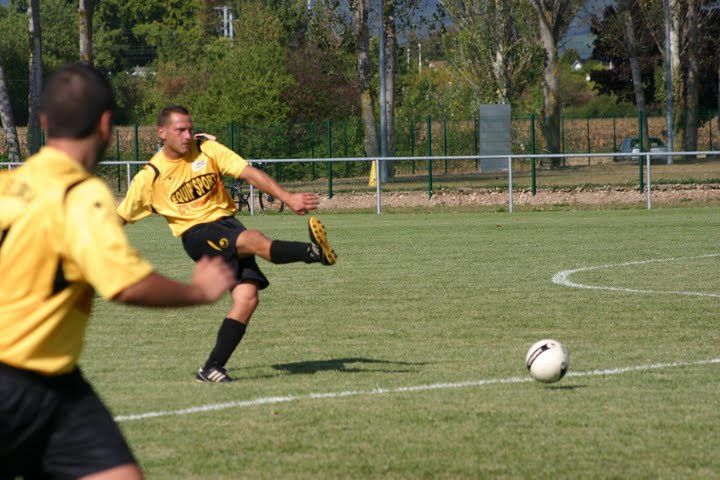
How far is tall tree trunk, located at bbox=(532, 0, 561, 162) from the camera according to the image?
44.8 m

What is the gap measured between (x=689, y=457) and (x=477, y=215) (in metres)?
22.8

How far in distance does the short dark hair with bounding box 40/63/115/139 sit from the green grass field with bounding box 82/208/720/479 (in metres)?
2.53

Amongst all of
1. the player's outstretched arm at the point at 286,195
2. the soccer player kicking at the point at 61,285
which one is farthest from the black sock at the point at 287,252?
the soccer player kicking at the point at 61,285

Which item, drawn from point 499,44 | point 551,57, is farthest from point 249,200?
point 499,44

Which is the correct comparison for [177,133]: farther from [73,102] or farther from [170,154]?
[73,102]

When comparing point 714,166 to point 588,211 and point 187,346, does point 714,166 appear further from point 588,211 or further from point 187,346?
point 187,346

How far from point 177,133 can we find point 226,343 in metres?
1.47

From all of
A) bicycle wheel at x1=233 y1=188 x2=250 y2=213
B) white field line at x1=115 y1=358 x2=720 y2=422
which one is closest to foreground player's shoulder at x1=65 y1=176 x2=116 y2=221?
white field line at x1=115 y1=358 x2=720 y2=422

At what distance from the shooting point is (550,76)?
46500 mm

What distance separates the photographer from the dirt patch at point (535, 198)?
31719 mm

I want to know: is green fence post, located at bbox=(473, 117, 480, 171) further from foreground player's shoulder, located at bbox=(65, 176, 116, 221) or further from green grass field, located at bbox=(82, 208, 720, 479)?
foreground player's shoulder, located at bbox=(65, 176, 116, 221)

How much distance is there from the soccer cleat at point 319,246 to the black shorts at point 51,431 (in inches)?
185

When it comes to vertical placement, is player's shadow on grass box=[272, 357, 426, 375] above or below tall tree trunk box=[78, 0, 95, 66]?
below

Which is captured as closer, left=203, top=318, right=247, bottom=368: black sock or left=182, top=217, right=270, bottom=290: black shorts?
left=203, top=318, right=247, bottom=368: black sock
